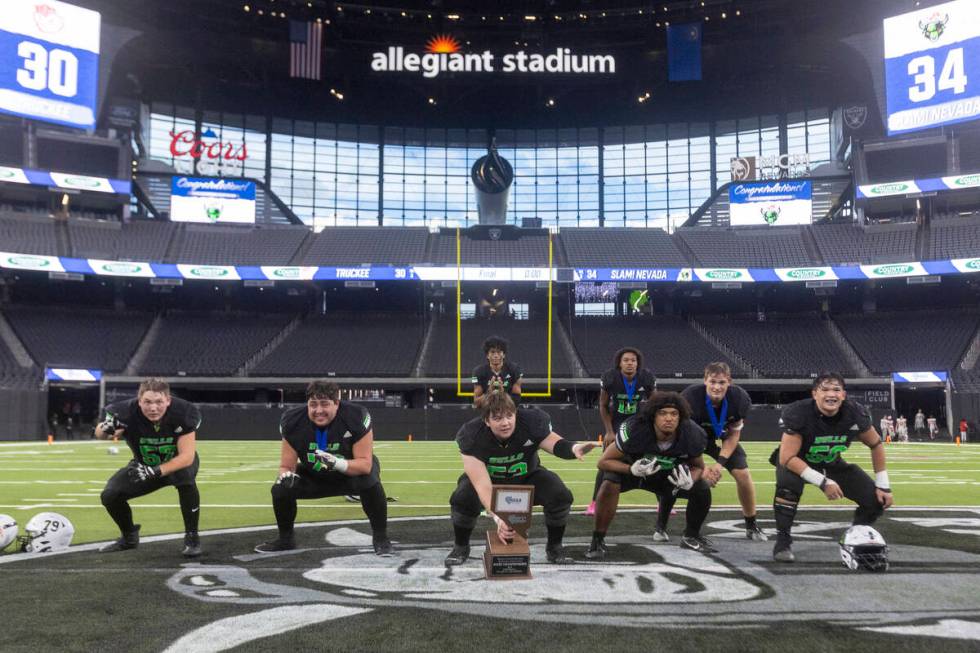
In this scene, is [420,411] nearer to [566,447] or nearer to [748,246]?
[748,246]

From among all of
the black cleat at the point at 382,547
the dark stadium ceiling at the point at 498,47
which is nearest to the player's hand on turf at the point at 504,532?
the black cleat at the point at 382,547

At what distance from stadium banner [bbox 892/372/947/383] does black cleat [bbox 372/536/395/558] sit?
33.5 meters

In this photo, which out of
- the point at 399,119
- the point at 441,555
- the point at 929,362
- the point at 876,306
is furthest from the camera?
the point at 399,119

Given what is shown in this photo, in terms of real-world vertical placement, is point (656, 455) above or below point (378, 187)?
below

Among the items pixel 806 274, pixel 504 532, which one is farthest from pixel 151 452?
pixel 806 274

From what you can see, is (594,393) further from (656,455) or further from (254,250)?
(656,455)

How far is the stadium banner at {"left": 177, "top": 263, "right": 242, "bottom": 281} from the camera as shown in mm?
35562

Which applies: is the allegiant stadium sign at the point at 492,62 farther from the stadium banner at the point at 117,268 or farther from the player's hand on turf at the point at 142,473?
the player's hand on turf at the point at 142,473

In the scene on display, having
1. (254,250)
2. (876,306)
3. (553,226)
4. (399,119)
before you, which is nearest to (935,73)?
(876,306)

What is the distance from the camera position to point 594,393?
3541 cm

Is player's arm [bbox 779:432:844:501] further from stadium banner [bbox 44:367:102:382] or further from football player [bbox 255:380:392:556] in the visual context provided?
stadium banner [bbox 44:367:102:382]

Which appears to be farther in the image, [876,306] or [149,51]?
[876,306]

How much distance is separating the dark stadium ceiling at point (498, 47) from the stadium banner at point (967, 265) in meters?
11.0

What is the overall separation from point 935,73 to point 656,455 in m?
37.6
